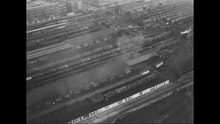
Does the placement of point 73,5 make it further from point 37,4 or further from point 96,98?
point 96,98

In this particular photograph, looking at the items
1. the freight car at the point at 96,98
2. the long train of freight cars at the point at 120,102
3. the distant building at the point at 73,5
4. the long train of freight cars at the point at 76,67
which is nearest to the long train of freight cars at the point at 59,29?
the distant building at the point at 73,5

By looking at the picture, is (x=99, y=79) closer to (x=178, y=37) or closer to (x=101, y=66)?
(x=101, y=66)

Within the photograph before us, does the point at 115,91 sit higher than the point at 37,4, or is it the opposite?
the point at 37,4

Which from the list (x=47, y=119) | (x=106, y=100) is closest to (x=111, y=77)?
(x=106, y=100)

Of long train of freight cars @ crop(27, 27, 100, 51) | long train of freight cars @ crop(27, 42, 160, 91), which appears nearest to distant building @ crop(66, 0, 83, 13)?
long train of freight cars @ crop(27, 27, 100, 51)

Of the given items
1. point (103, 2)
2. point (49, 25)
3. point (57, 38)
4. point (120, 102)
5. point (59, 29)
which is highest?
point (103, 2)

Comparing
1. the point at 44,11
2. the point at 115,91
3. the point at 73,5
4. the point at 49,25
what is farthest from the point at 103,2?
the point at 115,91
